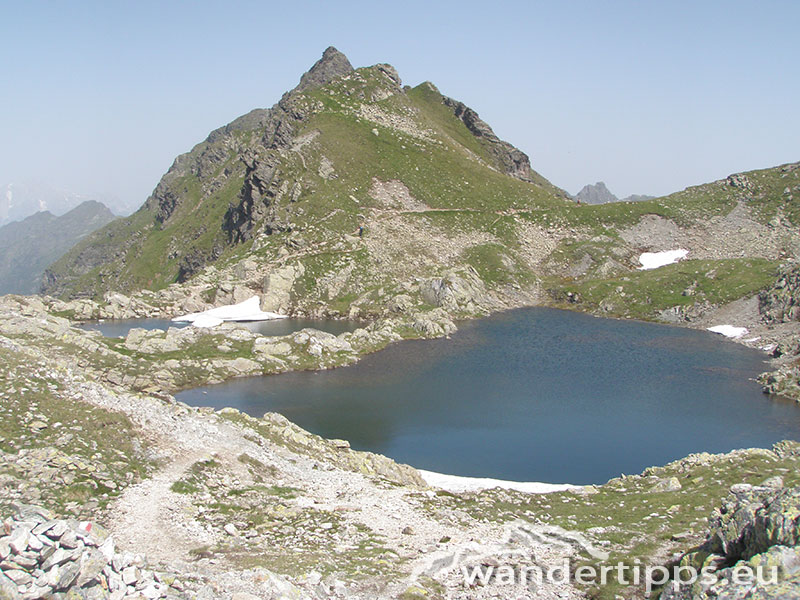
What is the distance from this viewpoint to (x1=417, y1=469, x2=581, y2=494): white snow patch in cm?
3591

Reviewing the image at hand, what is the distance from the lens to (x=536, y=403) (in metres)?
57.0

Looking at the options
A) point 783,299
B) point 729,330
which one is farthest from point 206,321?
point 783,299

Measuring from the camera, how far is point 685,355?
7556 centimetres

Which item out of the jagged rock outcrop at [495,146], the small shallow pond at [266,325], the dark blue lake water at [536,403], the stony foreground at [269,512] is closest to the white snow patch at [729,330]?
the dark blue lake water at [536,403]

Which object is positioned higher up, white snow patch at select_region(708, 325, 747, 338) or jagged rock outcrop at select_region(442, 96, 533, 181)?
jagged rock outcrop at select_region(442, 96, 533, 181)

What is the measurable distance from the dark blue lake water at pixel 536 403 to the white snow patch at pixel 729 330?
177 inches

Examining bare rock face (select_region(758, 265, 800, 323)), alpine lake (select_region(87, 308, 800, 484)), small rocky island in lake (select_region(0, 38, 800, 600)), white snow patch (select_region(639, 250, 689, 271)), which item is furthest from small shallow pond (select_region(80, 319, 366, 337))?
white snow patch (select_region(639, 250, 689, 271))

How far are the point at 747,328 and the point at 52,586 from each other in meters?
95.2

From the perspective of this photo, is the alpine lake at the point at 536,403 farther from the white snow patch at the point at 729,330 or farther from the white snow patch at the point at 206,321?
the white snow patch at the point at 206,321

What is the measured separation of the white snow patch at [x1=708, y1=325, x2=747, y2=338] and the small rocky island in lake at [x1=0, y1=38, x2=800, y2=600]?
4.45 ft

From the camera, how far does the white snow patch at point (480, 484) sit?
118 ft

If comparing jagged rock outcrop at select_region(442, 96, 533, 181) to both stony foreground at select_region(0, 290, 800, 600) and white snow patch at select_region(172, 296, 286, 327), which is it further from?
stony foreground at select_region(0, 290, 800, 600)

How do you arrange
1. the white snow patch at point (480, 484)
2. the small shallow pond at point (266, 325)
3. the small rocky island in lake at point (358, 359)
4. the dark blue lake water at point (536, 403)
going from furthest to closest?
the small shallow pond at point (266, 325)
the dark blue lake water at point (536, 403)
the white snow patch at point (480, 484)
the small rocky island in lake at point (358, 359)

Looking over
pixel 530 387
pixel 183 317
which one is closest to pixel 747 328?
pixel 530 387
